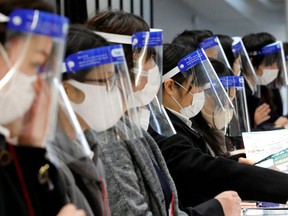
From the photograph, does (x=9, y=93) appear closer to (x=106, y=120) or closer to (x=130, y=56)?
(x=106, y=120)

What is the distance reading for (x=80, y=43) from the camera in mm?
1085

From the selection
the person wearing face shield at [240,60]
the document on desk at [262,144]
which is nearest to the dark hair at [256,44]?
the person wearing face shield at [240,60]

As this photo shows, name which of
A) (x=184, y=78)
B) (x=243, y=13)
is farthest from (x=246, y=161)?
(x=243, y=13)

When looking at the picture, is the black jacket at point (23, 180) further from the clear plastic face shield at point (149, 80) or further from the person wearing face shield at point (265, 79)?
the person wearing face shield at point (265, 79)

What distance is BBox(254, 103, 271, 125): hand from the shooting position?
327 cm

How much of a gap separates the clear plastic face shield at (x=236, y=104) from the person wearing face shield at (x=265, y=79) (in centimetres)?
92

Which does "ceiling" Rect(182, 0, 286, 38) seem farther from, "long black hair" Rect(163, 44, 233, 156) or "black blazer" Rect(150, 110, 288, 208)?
"black blazer" Rect(150, 110, 288, 208)

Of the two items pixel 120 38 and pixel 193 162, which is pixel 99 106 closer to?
pixel 120 38

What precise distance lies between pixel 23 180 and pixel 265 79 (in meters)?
2.45

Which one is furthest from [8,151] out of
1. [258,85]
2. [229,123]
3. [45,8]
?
[258,85]

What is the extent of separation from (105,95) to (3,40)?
1.05 feet

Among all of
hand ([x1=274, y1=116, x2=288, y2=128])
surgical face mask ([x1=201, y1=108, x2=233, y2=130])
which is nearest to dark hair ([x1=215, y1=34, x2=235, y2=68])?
hand ([x1=274, y1=116, x2=288, y2=128])

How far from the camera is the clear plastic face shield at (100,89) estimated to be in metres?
1.04

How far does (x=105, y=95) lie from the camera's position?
109cm
